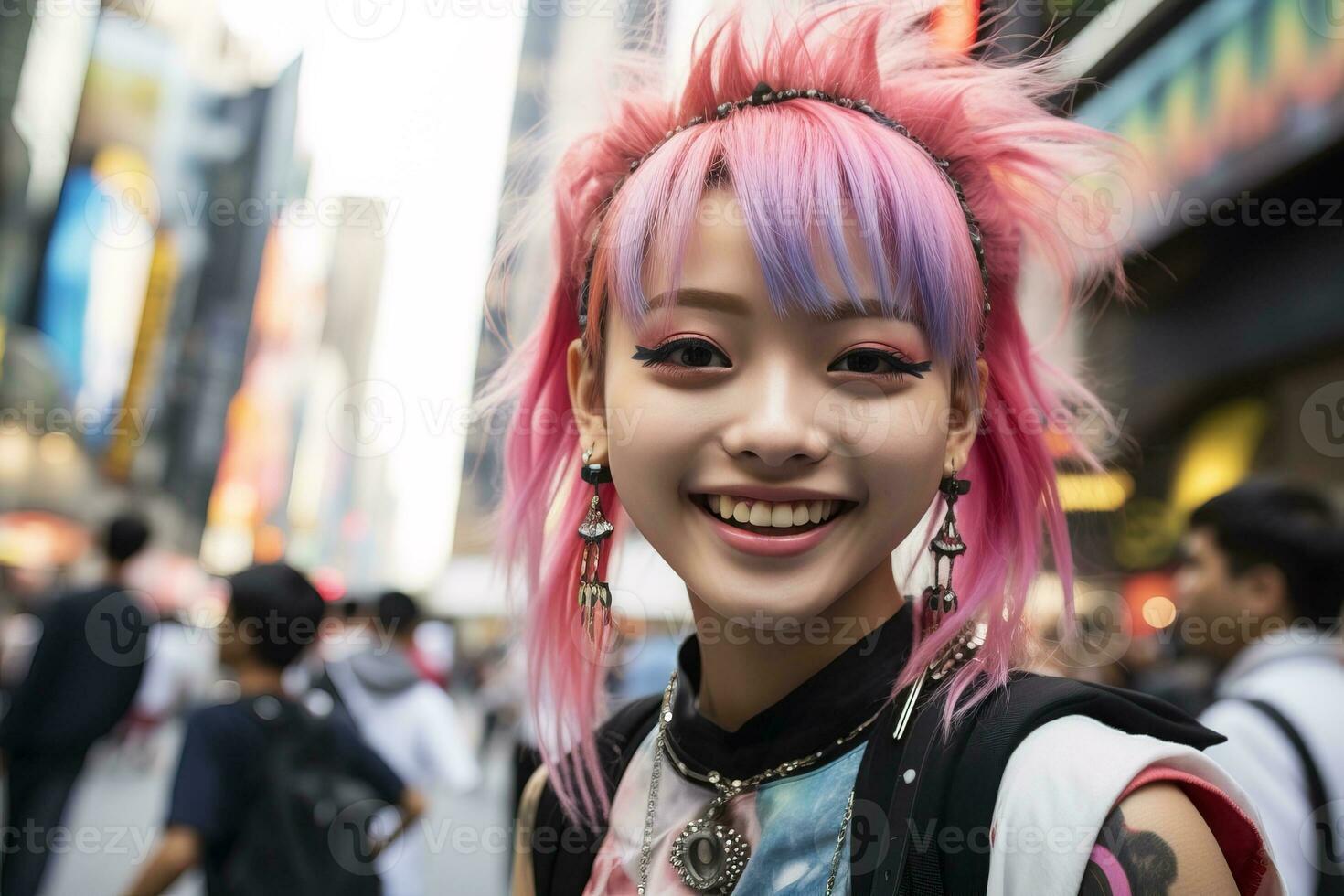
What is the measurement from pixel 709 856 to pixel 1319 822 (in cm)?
169

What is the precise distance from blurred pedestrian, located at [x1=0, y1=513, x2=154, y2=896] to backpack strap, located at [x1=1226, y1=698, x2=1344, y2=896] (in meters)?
4.55

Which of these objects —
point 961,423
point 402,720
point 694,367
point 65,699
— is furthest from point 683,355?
point 65,699

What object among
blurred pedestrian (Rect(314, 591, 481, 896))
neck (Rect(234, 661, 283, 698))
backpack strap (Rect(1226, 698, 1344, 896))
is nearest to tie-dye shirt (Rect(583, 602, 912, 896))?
backpack strap (Rect(1226, 698, 1344, 896))

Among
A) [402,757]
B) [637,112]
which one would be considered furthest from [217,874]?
[637,112]

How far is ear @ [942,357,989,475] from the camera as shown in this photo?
157 cm

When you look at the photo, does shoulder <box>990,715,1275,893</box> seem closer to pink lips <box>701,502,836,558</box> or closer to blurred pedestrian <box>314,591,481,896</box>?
pink lips <box>701,502,836,558</box>

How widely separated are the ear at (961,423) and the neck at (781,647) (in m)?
0.19

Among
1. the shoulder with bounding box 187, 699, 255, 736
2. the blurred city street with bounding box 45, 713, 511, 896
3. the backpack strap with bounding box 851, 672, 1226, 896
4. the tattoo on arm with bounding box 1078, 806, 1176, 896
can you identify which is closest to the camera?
the tattoo on arm with bounding box 1078, 806, 1176, 896

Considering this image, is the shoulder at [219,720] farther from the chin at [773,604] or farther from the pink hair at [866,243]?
the chin at [773,604]

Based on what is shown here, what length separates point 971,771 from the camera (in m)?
1.25

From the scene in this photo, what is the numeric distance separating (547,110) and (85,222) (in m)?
27.1

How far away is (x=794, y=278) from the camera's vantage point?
1404 millimetres

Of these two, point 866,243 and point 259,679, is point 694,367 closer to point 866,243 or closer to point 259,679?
point 866,243

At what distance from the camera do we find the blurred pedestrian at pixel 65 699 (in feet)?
15.7
